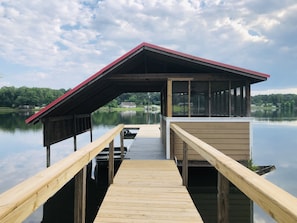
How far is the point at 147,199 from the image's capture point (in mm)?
3936

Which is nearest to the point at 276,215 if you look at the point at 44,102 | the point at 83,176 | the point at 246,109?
the point at 83,176

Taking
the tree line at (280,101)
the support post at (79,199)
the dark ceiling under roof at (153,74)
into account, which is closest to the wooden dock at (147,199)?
the support post at (79,199)

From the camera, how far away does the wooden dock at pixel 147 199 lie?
3.25 meters

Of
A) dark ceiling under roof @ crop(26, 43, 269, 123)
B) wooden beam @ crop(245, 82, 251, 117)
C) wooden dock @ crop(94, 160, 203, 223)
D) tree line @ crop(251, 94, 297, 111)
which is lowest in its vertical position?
wooden dock @ crop(94, 160, 203, 223)

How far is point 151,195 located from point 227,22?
88.6 feet

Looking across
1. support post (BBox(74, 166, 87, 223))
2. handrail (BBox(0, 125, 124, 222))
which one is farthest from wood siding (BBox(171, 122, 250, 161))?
handrail (BBox(0, 125, 124, 222))

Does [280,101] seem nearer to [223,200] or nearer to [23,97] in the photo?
[23,97]

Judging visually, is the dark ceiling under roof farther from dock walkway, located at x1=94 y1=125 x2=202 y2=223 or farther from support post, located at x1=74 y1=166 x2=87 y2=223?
support post, located at x1=74 y1=166 x2=87 y2=223

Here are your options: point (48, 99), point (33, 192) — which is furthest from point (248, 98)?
point (48, 99)

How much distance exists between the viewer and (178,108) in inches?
328

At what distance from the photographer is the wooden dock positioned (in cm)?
325

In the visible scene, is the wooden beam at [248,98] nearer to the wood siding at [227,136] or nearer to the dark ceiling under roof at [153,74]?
the dark ceiling under roof at [153,74]

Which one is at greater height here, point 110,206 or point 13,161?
point 110,206

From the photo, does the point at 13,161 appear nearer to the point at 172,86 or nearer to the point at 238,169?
the point at 172,86
